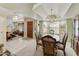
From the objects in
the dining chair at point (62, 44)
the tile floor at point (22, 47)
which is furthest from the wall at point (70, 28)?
the tile floor at point (22, 47)

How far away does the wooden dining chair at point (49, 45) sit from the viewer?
203 centimetres

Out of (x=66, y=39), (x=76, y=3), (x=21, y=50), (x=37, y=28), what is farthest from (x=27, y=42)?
(x=76, y=3)

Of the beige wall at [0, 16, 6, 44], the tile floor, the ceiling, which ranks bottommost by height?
the tile floor

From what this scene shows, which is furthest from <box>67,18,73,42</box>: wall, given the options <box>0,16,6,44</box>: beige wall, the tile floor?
<box>0,16,6,44</box>: beige wall

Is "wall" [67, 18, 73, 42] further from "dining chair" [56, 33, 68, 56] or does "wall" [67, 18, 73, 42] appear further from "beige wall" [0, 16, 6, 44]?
"beige wall" [0, 16, 6, 44]

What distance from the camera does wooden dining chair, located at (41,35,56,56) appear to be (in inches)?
79.8

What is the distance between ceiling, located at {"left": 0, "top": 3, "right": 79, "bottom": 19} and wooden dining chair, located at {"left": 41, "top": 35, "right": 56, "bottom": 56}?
402 mm

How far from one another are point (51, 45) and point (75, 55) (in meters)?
0.47

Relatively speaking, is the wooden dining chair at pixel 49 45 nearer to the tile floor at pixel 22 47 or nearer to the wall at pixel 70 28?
the tile floor at pixel 22 47

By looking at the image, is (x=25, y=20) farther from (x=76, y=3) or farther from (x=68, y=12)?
(x=76, y=3)

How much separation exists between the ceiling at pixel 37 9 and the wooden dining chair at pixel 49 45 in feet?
1.32

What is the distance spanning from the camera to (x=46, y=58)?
2.07 metres

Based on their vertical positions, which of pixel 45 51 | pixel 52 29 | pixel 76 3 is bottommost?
pixel 45 51

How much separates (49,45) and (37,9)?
69 centimetres
